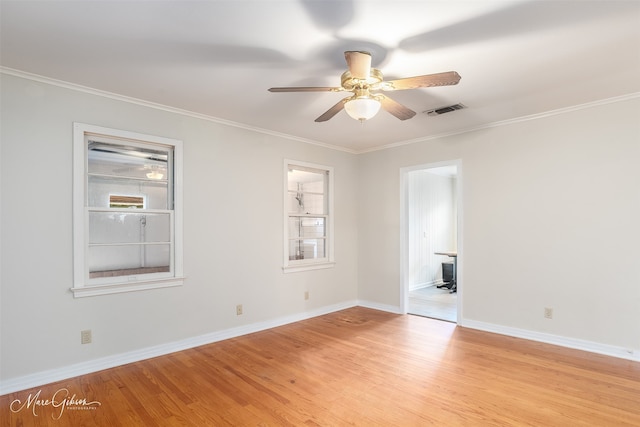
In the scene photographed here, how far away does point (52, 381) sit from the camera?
279cm

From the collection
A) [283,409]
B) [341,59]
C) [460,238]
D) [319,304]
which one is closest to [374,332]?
[319,304]

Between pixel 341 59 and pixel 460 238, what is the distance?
116 inches

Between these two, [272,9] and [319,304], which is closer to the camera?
[272,9]

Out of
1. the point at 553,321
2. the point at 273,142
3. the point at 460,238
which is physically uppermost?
the point at 273,142

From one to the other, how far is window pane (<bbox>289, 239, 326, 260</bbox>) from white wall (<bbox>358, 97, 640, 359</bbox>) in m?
1.98

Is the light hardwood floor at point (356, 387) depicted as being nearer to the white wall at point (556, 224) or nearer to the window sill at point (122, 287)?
the white wall at point (556, 224)

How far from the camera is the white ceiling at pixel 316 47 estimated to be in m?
1.94

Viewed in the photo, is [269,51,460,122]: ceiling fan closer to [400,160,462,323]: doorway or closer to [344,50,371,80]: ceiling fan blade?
[344,50,371,80]: ceiling fan blade

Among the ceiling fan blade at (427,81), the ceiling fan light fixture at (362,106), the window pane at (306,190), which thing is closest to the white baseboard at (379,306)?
the window pane at (306,190)

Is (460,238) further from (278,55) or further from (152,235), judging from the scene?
(152,235)

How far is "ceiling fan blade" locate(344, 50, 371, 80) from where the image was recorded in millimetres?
2012

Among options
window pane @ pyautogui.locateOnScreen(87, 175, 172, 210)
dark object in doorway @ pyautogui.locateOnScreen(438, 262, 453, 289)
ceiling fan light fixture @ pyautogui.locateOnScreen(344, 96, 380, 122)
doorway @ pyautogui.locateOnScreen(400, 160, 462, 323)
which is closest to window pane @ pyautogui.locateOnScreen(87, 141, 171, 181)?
window pane @ pyautogui.locateOnScreen(87, 175, 172, 210)

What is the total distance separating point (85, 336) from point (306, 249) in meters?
2.80

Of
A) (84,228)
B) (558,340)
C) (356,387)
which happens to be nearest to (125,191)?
(84,228)
